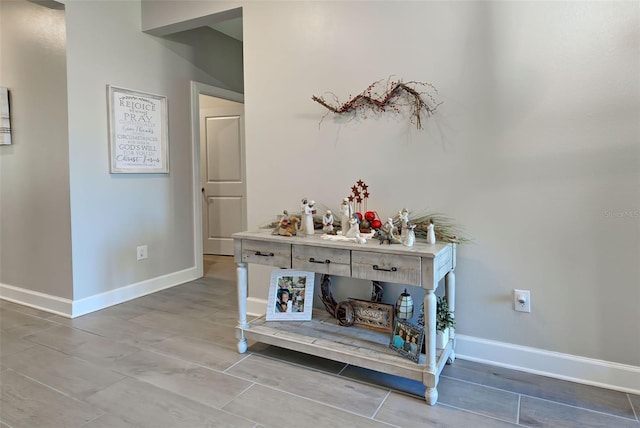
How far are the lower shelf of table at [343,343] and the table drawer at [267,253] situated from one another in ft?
1.28

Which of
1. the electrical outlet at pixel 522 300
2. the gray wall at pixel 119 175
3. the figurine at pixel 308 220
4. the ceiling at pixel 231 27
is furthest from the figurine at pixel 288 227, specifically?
the ceiling at pixel 231 27

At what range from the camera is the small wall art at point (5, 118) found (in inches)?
123

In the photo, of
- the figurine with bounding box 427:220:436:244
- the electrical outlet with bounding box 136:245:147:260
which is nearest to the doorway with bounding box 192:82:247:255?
the electrical outlet with bounding box 136:245:147:260

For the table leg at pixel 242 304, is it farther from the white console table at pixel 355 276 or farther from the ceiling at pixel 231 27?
the ceiling at pixel 231 27

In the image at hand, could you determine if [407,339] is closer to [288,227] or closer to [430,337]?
[430,337]

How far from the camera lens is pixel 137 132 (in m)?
3.25

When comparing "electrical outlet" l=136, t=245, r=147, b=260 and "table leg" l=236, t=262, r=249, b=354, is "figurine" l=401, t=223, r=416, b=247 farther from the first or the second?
"electrical outlet" l=136, t=245, r=147, b=260

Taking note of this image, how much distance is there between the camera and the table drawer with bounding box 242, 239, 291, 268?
2.10 metres

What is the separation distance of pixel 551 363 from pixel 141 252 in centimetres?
306

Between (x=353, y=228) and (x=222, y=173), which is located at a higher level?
(x=222, y=173)

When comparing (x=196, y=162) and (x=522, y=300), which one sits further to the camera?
Result: (x=196, y=162)

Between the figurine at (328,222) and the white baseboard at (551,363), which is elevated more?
the figurine at (328,222)

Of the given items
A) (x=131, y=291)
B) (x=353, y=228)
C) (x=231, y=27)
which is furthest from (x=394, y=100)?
(x=131, y=291)

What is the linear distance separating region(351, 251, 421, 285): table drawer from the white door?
330cm
